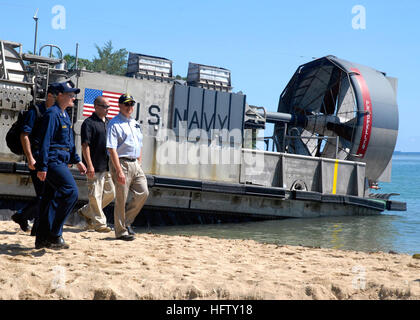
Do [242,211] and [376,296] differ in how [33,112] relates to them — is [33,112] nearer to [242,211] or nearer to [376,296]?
[376,296]

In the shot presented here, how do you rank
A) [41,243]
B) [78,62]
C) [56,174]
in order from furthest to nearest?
[78,62] → [41,243] → [56,174]

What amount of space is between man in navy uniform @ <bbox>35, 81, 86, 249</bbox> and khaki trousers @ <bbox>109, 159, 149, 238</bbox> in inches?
33.8

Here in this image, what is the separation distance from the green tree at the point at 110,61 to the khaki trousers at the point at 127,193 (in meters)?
49.8

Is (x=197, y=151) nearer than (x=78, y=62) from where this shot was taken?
Yes

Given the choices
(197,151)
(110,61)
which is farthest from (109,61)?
(197,151)

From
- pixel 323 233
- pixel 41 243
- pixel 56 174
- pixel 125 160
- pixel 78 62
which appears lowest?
pixel 323 233

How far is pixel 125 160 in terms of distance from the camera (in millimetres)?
6211

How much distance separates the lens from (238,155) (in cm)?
1140

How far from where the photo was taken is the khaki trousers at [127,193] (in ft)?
20.3

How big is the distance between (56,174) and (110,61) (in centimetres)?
5220

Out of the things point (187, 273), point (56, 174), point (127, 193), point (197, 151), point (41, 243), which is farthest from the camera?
point (197, 151)

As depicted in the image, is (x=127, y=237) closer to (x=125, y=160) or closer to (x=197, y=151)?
(x=125, y=160)

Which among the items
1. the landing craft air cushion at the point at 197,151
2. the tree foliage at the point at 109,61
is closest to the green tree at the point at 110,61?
the tree foliage at the point at 109,61

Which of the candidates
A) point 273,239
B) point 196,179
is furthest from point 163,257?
point 196,179
